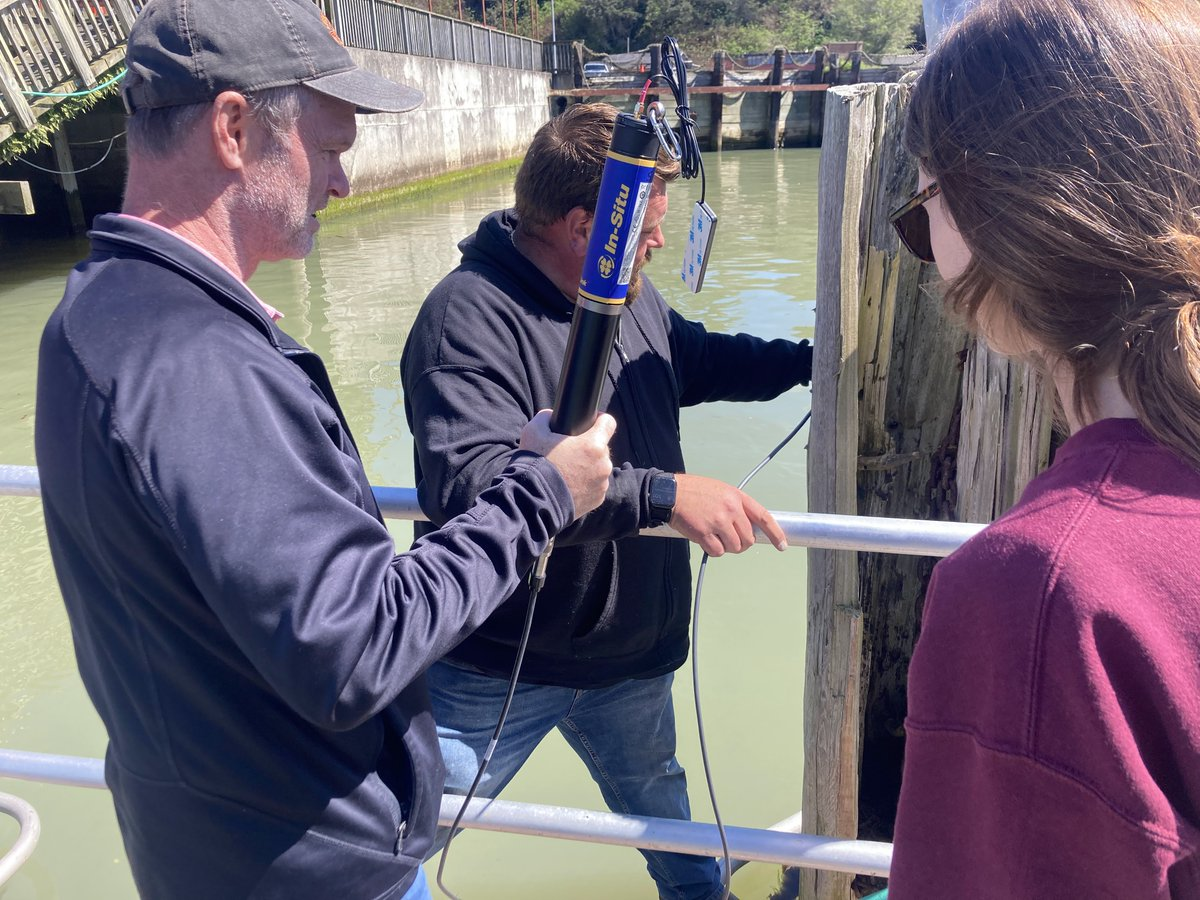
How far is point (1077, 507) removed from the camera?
838 millimetres

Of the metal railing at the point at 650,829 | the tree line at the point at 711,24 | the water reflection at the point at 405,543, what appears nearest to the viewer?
the metal railing at the point at 650,829

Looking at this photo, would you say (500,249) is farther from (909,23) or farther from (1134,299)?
(909,23)

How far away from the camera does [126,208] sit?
4.42 ft

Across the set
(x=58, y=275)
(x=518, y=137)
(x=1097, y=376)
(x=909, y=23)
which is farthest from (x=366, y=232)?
(x=909, y=23)

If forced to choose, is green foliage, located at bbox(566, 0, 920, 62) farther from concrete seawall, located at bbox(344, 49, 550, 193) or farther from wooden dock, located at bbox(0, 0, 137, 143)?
wooden dock, located at bbox(0, 0, 137, 143)

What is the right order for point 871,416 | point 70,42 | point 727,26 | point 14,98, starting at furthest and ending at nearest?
point 727,26
point 70,42
point 14,98
point 871,416

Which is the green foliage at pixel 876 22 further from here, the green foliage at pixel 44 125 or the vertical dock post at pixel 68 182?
the green foliage at pixel 44 125

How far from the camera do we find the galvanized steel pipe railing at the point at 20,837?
285cm

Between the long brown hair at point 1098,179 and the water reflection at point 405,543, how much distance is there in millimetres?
2712

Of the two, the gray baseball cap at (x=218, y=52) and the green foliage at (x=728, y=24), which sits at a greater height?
the green foliage at (x=728, y=24)

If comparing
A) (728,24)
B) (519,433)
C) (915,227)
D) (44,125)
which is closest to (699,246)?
(519,433)

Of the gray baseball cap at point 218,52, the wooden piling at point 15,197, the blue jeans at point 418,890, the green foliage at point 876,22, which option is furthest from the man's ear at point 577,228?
the green foliage at point 876,22

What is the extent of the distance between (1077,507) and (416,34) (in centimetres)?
2419

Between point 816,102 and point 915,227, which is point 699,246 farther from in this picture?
point 816,102
